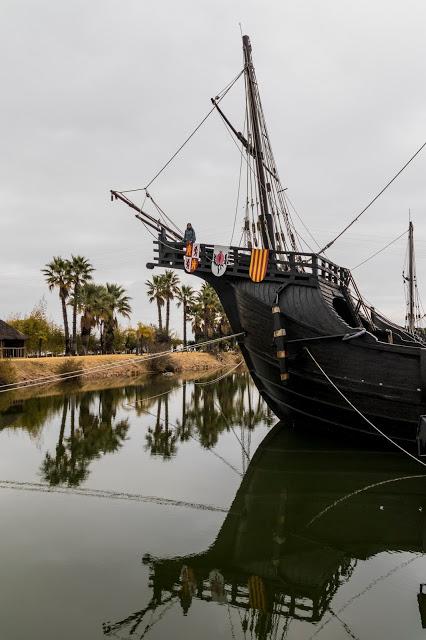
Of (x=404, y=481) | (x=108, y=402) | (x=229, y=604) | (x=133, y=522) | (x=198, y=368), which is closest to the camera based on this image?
(x=229, y=604)

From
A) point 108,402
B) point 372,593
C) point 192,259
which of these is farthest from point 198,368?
point 372,593

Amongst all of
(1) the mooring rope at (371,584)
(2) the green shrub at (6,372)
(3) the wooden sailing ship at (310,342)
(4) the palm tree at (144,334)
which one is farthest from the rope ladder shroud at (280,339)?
(4) the palm tree at (144,334)

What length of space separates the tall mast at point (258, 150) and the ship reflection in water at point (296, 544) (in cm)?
762

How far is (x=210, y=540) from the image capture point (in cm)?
620

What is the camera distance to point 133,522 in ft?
22.1

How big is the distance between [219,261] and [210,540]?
23.4 feet

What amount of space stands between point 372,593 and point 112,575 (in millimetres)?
2858

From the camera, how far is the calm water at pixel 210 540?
4.38m

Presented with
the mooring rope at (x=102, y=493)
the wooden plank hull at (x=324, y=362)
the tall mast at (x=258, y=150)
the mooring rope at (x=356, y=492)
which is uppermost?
the tall mast at (x=258, y=150)

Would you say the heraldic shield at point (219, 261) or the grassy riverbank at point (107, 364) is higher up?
the heraldic shield at point (219, 261)

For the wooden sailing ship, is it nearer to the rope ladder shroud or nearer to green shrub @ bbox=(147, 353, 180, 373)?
the rope ladder shroud

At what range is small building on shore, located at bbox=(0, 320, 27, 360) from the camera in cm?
3638

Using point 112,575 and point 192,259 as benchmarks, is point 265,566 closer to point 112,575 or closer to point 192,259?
point 112,575

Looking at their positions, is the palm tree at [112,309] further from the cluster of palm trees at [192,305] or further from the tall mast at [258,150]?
the tall mast at [258,150]
